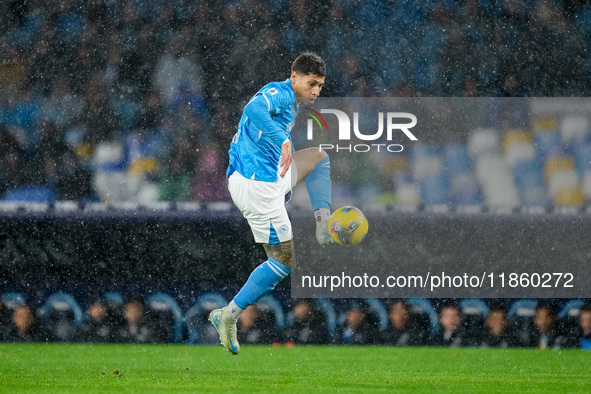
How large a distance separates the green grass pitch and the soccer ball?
0.86 m

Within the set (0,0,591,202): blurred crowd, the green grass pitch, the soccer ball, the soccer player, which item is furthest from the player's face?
(0,0,591,202): blurred crowd

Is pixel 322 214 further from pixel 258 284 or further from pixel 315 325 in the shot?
pixel 315 325

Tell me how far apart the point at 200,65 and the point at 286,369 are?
9.86 ft

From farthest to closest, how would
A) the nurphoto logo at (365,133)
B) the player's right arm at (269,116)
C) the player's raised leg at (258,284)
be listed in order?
the nurphoto logo at (365,133), the player's raised leg at (258,284), the player's right arm at (269,116)

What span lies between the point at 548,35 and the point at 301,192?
98.1 inches

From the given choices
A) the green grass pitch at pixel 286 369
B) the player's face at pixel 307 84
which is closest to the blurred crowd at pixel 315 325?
the green grass pitch at pixel 286 369

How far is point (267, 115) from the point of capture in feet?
18.0

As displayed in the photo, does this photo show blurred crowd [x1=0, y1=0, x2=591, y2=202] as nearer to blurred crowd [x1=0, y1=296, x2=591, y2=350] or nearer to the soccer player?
blurred crowd [x1=0, y1=296, x2=591, y2=350]

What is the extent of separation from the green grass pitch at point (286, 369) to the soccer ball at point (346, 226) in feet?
2.82

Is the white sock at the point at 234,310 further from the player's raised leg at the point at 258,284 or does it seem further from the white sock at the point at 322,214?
the white sock at the point at 322,214

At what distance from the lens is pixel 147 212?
8.07m

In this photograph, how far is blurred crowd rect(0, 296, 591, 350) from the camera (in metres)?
8.01

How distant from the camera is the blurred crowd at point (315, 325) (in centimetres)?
801

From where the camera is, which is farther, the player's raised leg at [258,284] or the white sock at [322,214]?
the white sock at [322,214]
